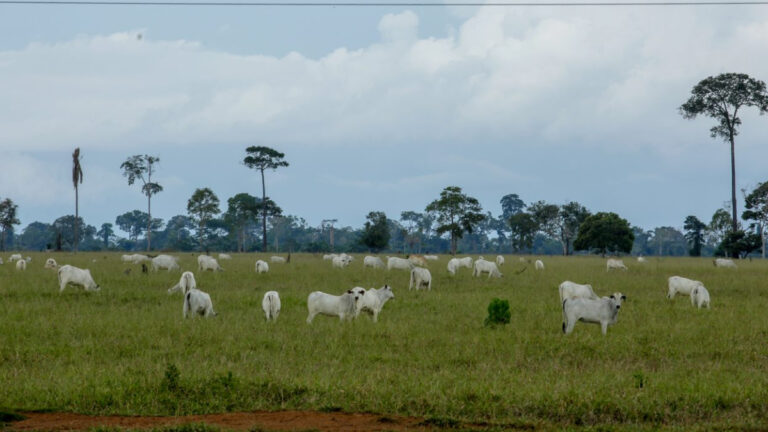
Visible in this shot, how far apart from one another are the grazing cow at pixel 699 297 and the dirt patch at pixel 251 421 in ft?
46.8

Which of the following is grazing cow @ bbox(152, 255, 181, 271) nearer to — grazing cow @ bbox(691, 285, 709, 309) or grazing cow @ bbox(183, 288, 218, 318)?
grazing cow @ bbox(183, 288, 218, 318)

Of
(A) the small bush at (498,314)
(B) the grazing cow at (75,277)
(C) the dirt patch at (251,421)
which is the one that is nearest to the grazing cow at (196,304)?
(A) the small bush at (498,314)

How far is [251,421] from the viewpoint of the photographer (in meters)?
9.19

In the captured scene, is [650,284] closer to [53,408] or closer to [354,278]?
[354,278]

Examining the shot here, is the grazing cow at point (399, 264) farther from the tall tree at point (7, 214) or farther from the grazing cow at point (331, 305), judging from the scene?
the tall tree at point (7, 214)

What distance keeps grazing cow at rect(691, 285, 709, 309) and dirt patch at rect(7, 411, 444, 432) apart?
14262mm

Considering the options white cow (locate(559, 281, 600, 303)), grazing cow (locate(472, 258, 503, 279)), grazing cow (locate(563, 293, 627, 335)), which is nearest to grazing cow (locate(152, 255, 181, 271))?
grazing cow (locate(472, 258, 503, 279))

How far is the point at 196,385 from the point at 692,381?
7.24 meters

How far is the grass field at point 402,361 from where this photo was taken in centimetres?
980

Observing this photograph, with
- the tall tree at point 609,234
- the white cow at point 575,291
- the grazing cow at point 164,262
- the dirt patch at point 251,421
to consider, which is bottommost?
the dirt patch at point 251,421

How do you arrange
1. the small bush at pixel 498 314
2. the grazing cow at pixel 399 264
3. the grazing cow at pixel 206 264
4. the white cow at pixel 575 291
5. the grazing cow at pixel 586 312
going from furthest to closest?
the grazing cow at pixel 399 264, the grazing cow at pixel 206 264, the white cow at pixel 575 291, the small bush at pixel 498 314, the grazing cow at pixel 586 312

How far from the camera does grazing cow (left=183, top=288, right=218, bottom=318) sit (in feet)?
58.7

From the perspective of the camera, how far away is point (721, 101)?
2437 inches

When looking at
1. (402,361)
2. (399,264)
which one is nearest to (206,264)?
(399,264)
